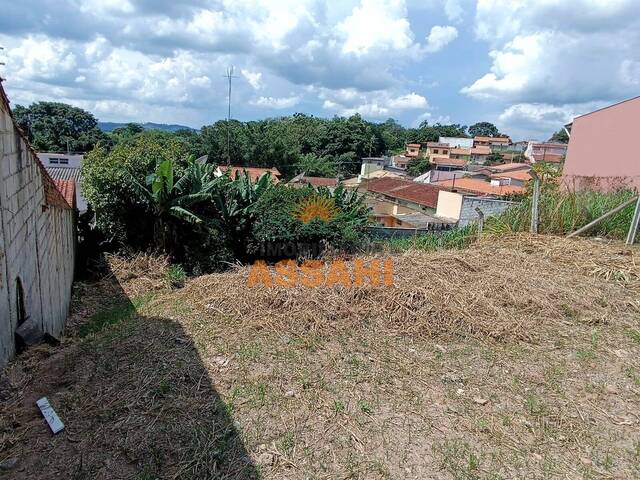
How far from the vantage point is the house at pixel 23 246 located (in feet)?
9.48

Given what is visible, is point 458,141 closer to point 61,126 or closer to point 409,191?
point 409,191

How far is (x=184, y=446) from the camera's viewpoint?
8.41ft

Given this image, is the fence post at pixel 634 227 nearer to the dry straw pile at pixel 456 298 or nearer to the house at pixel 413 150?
the dry straw pile at pixel 456 298

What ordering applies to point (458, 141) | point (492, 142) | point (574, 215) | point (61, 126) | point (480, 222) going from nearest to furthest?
1. point (574, 215)
2. point (480, 222)
3. point (61, 126)
4. point (458, 141)
5. point (492, 142)

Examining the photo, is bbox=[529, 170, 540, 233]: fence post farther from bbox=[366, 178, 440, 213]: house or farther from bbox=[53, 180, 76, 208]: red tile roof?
bbox=[366, 178, 440, 213]: house

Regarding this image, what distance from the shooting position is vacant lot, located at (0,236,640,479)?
8.24 feet

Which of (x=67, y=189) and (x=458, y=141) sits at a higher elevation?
(x=458, y=141)

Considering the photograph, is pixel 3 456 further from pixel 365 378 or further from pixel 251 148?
pixel 251 148

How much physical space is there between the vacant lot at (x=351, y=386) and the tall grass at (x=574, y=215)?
2196 millimetres

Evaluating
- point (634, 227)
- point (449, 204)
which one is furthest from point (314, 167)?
point (634, 227)

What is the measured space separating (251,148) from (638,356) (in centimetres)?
3275

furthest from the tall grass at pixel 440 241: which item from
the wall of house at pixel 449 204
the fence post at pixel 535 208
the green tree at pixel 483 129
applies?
the green tree at pixel 483 129

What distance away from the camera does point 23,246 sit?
3494 millimetres

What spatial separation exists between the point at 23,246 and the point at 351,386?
121 inches
